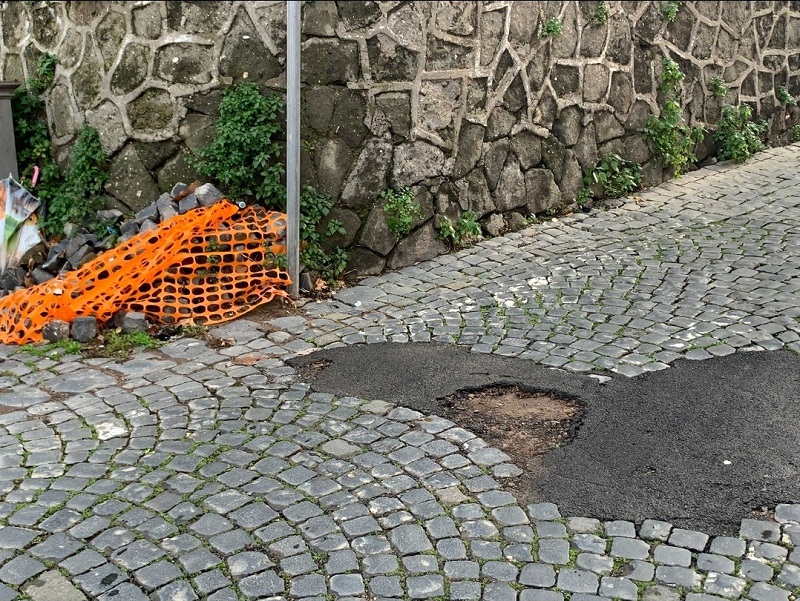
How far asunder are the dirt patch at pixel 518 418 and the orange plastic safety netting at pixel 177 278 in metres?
2.07

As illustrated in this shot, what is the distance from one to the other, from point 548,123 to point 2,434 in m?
5.43

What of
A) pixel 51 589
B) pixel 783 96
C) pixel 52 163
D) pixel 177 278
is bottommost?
pixel 51 589

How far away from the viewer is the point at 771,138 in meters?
10.5

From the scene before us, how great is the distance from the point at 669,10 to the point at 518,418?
A: 19.5 ft

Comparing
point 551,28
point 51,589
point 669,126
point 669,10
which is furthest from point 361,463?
point 669,10

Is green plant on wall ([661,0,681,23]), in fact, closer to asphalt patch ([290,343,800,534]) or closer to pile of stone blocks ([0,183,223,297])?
asphalt patch ([290,343,800,534])

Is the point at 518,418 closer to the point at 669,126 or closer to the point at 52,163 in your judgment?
the point at 52,163

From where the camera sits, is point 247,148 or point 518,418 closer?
point 518,418

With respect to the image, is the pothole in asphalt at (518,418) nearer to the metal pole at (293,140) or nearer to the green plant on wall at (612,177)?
the metal pole at (293,140)

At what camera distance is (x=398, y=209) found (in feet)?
23.2

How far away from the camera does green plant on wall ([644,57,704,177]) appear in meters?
9.03

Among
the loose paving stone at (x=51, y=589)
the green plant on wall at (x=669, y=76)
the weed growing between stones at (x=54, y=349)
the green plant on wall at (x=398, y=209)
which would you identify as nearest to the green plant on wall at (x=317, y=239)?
the green plant on wall at (x=398, y=209)

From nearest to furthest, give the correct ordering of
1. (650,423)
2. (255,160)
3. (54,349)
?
(650,423), (54,349), (255,160)

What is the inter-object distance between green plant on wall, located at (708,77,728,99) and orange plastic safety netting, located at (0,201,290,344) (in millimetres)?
5449
